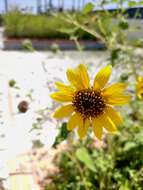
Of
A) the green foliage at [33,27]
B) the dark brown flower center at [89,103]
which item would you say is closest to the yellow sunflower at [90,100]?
the dark brown flower center at [89,103]

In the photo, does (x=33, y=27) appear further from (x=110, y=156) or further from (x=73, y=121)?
(x=73, y=121)

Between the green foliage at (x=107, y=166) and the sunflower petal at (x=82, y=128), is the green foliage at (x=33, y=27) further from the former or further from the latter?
the sunflower petal at (x=82, y=128)

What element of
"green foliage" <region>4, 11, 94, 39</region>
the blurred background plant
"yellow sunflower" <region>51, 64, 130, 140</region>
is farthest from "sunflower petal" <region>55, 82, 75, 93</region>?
"green foliage" <region>4, 11, 94, 39</region>

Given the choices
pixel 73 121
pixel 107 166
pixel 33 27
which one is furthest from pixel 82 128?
pixel 33 27

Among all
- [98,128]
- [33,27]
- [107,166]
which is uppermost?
[33,27]

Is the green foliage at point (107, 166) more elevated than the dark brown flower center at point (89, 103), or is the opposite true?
the green foliage at point (107, 166)

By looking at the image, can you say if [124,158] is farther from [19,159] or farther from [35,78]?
[35,78]

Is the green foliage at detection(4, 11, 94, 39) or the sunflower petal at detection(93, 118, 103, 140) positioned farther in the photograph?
the green foliage at detection(4, 11, 94, 39)

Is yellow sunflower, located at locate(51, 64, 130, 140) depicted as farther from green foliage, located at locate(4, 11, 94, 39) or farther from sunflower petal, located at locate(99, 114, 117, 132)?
green foliage, located at locate(4, 11, 94, 39)
